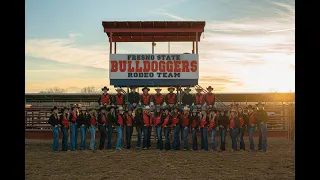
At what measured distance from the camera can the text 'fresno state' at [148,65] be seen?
20.0 m

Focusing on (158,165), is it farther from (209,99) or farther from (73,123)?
(209,99)

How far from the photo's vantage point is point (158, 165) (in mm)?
12539

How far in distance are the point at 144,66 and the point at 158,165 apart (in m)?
8.63

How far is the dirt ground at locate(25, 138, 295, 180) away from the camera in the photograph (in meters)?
10.8

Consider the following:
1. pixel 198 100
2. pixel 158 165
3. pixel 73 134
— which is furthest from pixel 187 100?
pixel 158 165

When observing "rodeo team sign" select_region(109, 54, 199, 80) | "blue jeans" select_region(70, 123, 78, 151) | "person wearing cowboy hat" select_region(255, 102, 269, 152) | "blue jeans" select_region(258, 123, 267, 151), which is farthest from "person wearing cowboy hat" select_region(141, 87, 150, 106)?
"blue jeans" select_region(258, 123, 267, 151)

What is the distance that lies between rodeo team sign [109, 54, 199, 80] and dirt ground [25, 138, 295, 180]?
5038 mm

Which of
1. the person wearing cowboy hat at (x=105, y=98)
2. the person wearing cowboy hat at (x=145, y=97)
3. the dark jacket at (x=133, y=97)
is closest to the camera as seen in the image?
the person wearing cowboy hat at (x=105, y=98)

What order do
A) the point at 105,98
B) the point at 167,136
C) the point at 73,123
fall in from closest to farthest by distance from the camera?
the point at 73,123 → the point at 167,136 → the point at 105,98

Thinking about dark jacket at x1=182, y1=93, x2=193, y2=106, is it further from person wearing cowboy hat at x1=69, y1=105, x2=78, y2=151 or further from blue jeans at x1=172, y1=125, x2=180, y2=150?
person wearing cowboy hat at x1=69, y1=105, x2=78, y2=151

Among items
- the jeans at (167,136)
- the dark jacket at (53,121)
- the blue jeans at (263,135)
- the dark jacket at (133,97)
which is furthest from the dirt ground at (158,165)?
the dark jacket at (133,97)

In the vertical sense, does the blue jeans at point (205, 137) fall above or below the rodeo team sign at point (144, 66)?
below

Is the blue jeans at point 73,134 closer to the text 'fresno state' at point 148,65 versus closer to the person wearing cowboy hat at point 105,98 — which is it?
the person wearing cowboy hat at point 105,98
